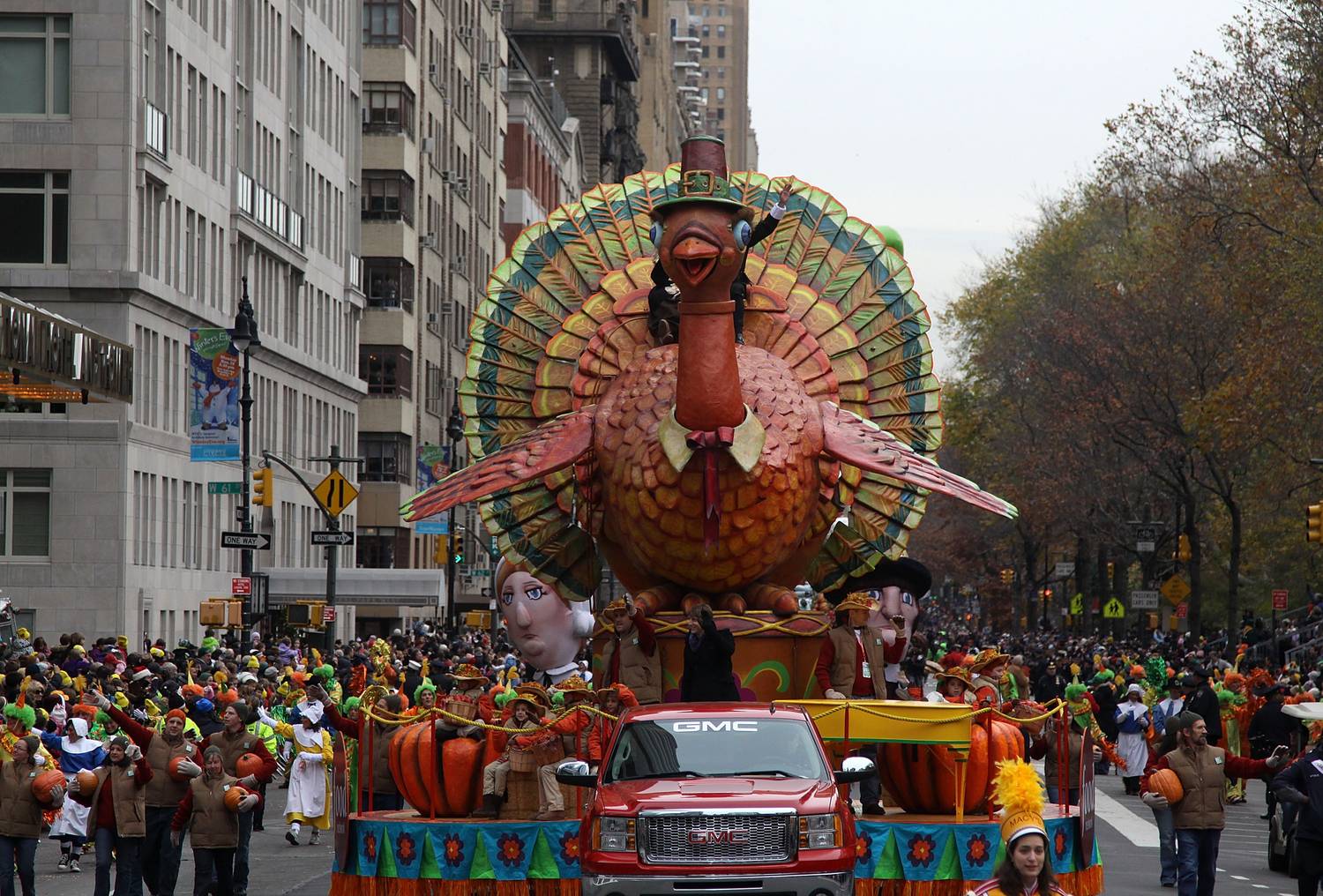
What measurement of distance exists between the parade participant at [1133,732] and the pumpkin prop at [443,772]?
16.2 meters

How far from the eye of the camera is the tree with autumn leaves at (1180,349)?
43688 millimetres

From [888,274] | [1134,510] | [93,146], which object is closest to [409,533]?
[1134,510]

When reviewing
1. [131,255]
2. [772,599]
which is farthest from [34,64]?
[772,599]

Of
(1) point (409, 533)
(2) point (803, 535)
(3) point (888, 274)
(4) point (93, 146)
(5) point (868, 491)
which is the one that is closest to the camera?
(2) point (803, 535)

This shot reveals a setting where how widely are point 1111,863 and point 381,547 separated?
54.7m

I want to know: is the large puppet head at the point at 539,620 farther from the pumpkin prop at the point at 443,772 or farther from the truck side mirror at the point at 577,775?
the truck side mirror at the point at 577,775

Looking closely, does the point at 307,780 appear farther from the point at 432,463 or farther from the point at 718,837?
the point at 432,463

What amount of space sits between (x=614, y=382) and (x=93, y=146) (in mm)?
29307

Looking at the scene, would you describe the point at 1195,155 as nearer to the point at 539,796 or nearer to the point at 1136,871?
the point at 1136,871

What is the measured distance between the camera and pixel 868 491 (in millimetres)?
19344

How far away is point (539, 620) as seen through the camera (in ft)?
87.3

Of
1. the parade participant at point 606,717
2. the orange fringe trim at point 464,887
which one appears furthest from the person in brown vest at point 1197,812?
the orange fringe trim at point 464,887

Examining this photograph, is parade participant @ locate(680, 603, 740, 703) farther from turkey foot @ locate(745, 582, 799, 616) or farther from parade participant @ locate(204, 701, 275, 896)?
parade participant @ locate(204, 701, 275, 896)

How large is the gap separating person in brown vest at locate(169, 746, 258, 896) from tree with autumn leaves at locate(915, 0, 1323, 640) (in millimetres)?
A: 28589
